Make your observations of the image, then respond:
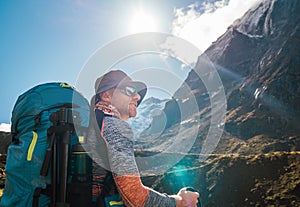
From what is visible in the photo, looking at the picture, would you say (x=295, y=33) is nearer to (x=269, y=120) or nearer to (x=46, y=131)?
(x=269, y=120)

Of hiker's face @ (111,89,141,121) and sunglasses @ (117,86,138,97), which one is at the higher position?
sunglasses @ (117,86,138,97)

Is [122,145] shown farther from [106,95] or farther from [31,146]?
[31,146]

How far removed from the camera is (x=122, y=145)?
308 cm

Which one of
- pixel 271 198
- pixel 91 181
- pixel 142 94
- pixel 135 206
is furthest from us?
pixel 271 198

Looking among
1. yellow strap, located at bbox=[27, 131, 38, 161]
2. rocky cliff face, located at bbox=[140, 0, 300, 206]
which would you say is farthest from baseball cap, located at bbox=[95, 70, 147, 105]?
rocky cliff face, located at bbox=[140, 0, 300, 206]

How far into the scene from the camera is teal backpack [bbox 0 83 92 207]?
122 inches

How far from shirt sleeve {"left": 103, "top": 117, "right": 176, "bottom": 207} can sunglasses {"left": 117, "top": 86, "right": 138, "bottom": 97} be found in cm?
58

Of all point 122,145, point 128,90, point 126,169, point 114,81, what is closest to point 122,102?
point 128,90

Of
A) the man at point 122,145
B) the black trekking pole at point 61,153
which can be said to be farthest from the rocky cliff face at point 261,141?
the black trekking pole at point 61,153

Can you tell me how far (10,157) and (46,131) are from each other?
1.86 feet

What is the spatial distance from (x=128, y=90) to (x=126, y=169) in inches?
43.3

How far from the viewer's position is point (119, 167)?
9.79 ft

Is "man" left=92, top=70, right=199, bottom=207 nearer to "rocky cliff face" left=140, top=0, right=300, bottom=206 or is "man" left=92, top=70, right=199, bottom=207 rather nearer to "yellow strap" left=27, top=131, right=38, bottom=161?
"yellow strap" left=27, top=131, right=38, bottom=161

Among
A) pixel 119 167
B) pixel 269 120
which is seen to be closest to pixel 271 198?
pixel 119 167
